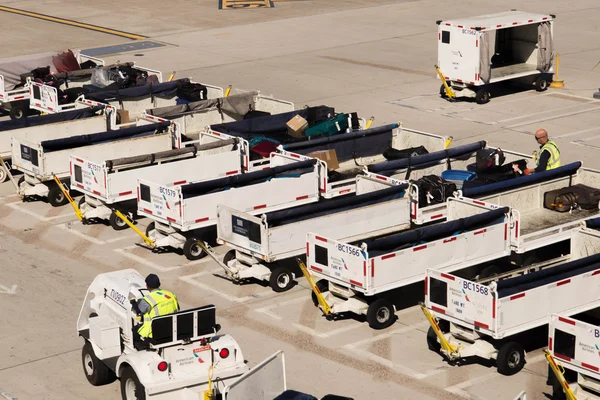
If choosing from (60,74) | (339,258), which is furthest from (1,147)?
(339,258)

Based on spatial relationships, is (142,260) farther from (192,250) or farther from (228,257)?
(228,257)

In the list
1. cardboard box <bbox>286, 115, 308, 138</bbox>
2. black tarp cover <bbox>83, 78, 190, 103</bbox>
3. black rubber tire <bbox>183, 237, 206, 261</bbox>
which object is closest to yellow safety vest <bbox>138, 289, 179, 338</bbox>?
black rubber tire <bbox>183, 237, 206, 261</bbox>

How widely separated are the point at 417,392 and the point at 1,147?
50.3ft

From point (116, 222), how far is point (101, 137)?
11.0ft

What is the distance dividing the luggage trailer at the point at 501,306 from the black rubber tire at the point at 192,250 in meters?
6.32

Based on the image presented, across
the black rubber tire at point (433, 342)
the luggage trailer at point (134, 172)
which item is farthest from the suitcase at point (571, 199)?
the luggage trailer at point (134, 172)

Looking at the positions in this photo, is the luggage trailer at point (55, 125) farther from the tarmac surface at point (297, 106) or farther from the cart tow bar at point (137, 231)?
the cart tow bar at point (137, 231)

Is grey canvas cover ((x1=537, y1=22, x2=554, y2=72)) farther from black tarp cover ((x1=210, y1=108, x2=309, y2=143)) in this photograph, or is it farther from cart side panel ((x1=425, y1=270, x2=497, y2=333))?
cart side panel ((x1=425, y1=270, x2=497, y2=333))

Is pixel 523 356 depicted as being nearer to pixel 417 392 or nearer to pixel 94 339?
pixel 417 392

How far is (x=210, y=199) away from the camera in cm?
2186

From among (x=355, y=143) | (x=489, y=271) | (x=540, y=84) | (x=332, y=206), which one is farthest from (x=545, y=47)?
(x=489, y=271)

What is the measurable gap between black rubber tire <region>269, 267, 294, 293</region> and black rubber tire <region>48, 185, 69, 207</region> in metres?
7.71

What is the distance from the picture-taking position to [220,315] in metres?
19.2

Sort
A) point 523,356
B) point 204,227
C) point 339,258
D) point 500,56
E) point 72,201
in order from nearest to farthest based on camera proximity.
→ point 523,356 < point 339,258 < point 204,227 < point 72,201 < point 500,56
